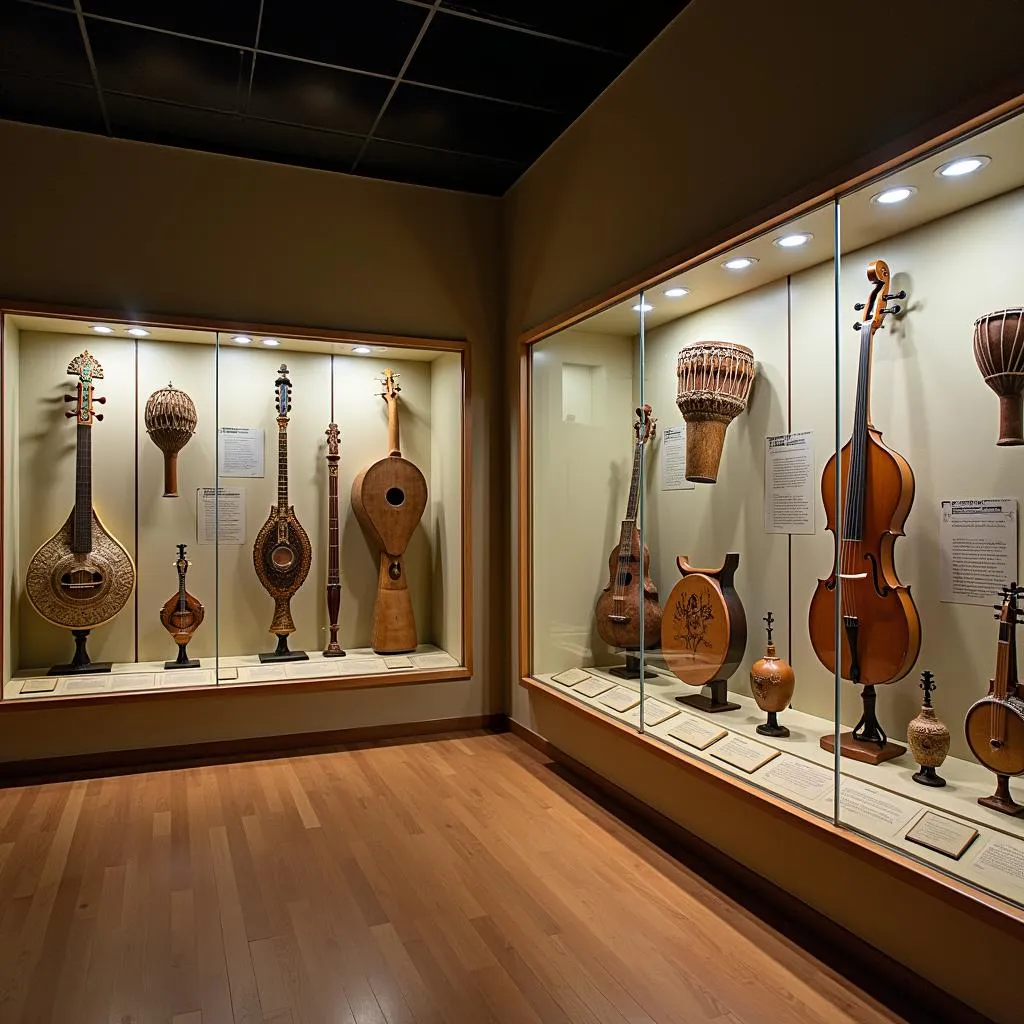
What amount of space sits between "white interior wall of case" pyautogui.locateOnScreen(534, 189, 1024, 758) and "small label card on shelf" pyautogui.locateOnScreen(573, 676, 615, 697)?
0.10 meters

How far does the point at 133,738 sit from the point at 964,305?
11.6 ft

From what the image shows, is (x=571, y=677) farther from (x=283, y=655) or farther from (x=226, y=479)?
(x=226, y=479)

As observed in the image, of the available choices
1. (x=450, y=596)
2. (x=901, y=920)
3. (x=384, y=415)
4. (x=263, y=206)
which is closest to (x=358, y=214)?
(x=263, y=206)

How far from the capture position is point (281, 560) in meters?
4.12

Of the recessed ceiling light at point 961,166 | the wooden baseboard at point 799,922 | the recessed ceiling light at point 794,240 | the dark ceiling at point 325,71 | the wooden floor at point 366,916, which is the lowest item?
the wooden floor at point 366,916

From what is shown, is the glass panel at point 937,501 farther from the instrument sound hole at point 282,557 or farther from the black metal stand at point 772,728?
the instrument sound hole at point 282,557

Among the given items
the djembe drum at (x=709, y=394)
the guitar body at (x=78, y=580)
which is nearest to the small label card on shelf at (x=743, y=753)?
the djembe drum at (x=709, y=394)

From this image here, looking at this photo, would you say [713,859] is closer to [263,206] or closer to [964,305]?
[964,305]

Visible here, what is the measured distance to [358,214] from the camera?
402 cm

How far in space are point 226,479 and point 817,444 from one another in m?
2.80

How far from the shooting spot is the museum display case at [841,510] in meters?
1.96

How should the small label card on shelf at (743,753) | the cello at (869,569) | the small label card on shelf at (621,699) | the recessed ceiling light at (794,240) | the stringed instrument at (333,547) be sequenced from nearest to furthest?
the cello at (869,569) < the recessed ceiling light at (794,240) < the small label card on shelf at (743,753) < the small label card on shelf at (621,699) < the stringed instrument at (333,547)

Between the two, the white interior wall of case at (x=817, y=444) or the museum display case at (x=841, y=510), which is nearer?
the museum display case at (x=841, y=510)

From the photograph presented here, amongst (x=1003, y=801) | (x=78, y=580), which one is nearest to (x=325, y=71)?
(x=78, y=580)
